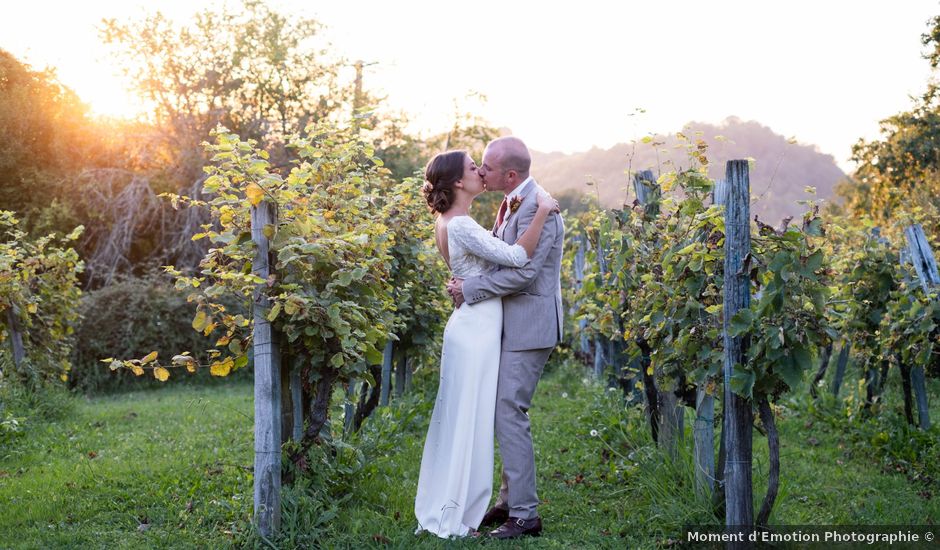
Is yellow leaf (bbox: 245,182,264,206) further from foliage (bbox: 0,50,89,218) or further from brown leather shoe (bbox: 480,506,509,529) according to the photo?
foliage (bbox: 0,50,89,218)

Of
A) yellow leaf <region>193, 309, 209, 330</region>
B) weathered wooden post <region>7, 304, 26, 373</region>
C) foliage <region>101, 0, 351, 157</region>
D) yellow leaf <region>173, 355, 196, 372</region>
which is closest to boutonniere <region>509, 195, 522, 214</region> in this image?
yellow leaf <region>193, 309, 209, 330</region>

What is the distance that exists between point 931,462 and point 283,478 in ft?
14.3

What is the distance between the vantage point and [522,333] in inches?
165

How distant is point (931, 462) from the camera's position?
567 centimetres

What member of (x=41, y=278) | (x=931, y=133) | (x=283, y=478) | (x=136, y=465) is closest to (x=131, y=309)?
(x=41, y=278)

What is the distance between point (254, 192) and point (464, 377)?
1390 millimetres

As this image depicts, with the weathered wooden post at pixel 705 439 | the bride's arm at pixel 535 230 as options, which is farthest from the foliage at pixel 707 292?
the bride's arm at pixel 535 230

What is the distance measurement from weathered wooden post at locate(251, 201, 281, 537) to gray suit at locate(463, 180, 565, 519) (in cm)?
104

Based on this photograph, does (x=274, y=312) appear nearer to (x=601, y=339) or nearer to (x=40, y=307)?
(x=601, y=339)

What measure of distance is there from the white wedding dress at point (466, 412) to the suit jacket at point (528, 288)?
0.06 m

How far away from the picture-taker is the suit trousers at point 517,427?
4.14m

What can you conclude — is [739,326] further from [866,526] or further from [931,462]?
[931,462]

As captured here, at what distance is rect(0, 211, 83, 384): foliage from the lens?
739cm

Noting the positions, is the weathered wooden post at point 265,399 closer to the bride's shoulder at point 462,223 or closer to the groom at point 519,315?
the bride's shoulder at point 462,223
